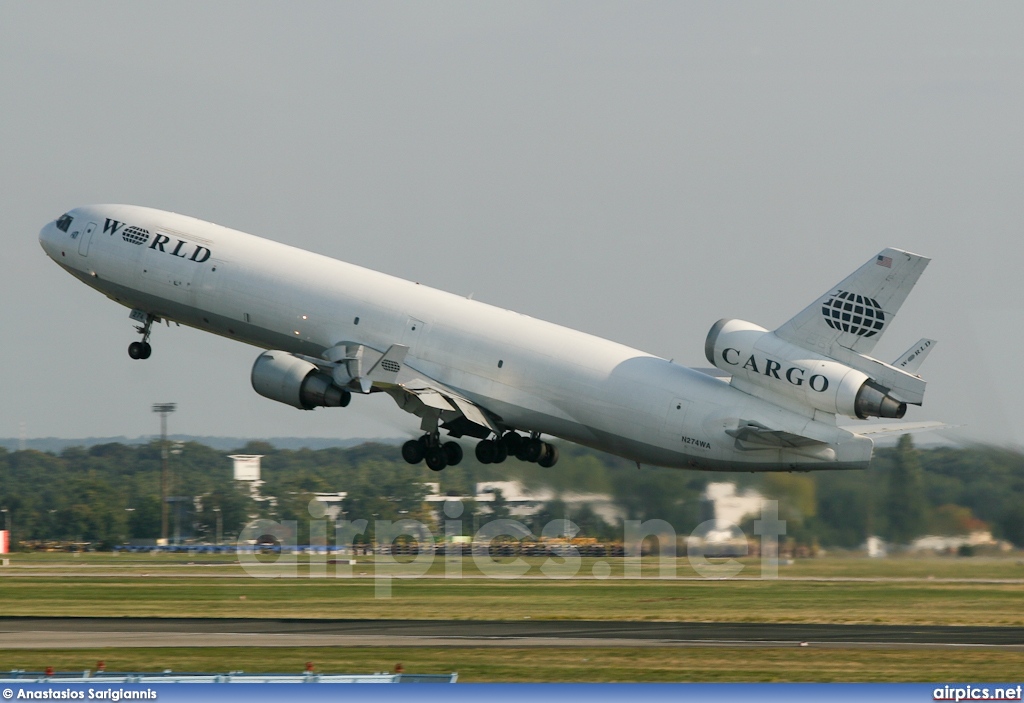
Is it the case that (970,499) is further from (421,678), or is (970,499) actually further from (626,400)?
(421,678)

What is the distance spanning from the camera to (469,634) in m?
42.2

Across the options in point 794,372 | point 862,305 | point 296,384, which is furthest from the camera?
point 296,384

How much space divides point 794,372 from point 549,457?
1198 centimetres

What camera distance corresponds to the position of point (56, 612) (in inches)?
1951

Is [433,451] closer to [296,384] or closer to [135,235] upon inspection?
[296,384]

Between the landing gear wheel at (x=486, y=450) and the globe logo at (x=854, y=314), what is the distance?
41.9 feet

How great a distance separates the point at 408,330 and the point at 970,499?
63.1ft

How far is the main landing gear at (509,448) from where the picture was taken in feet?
153

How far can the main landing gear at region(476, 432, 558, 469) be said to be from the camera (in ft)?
153

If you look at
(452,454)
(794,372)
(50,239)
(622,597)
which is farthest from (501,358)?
(50,239)

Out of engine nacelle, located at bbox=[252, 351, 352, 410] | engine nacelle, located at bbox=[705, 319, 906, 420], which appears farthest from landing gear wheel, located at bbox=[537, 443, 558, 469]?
engine nacelle, located at bbox=[705, 319, 906, 420]

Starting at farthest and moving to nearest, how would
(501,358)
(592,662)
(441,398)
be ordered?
1. (441,398)
2. (501,358)
3. (592,662)

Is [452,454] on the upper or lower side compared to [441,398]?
lower

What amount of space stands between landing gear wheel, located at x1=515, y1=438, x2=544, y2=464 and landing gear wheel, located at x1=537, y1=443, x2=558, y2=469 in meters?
1.08
